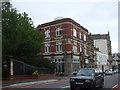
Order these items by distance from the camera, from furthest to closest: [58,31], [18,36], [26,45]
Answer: [58,31]
[26,45]
[18,36]

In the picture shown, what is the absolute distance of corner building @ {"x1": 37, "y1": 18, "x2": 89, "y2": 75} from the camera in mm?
53469

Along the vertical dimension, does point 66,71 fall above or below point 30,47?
below

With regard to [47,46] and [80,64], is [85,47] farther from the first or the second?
[47,46]

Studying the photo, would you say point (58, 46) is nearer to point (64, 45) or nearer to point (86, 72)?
point (64, 45)

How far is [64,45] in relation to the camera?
54.2 m

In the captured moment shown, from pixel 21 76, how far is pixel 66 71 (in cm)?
2079

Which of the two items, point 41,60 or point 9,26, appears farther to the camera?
point 41,60

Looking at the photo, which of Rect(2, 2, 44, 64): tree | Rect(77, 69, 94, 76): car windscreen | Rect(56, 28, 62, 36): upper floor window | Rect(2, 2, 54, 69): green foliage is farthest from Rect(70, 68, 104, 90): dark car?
Rect(56, 28, 62, 36): upper floor window

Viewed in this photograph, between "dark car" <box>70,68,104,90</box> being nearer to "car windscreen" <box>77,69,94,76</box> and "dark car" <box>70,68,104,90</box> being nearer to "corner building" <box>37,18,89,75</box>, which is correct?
"car windscreen" <box>77,69,94,76</box>

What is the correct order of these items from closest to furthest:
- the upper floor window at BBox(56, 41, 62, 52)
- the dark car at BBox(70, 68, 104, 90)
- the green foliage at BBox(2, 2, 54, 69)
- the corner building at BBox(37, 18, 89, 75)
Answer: the dark car at BBox(70, 68, 104, 90) → the green foliage at BBox(2, 2, 54, 69) → the corner building at BBox(37, 18, 89, 75) → the upper floor window at BBox(56, 41, 62, 52)

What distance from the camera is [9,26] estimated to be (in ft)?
81.9

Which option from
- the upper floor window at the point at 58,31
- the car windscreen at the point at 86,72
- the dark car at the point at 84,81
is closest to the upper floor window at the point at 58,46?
the upper floor window at the point at 58,31

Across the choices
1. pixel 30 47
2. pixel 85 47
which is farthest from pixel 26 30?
pixel 85 47

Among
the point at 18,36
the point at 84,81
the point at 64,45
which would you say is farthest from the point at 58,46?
the point at 84,81
